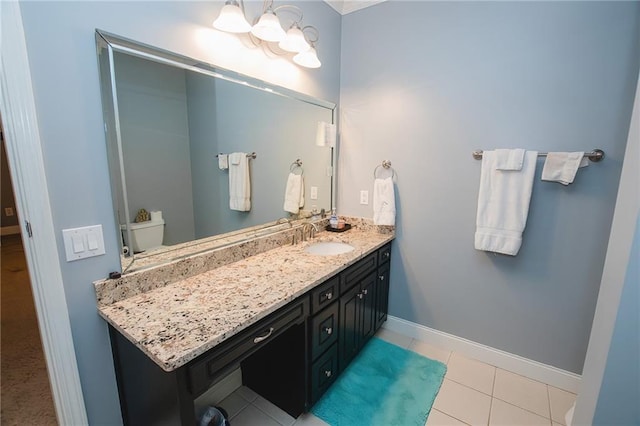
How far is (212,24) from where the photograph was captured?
1401 millimetres

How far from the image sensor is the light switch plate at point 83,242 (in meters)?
1.03

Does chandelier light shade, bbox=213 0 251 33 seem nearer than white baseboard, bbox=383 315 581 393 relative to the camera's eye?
Yes

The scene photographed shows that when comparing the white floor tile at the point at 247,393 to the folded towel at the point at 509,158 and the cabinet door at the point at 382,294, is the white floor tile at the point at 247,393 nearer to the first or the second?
the cabinet door at the point at 382,294

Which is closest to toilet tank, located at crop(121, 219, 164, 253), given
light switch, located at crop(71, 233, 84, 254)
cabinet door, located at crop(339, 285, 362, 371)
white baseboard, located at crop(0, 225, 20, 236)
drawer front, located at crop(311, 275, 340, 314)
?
light switch, located at crop(71, 233, 84, 254)

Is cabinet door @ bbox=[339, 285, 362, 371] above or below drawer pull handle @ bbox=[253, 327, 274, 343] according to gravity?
below

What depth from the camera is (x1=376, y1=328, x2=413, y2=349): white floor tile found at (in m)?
2.22

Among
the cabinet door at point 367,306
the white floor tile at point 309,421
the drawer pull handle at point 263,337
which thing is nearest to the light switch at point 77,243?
the drawer pull handle at point 263,337

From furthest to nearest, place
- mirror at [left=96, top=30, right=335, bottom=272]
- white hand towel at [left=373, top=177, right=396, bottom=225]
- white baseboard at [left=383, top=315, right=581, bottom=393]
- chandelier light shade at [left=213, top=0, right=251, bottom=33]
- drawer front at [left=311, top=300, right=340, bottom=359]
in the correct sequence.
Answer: white hand towel at [left=373, top=177, right=396, bottom=225] → white baseboard at [left=383, top=315, right=581, bottom=393] → drawer front at [left=311, top=300, right=340, bottom=359] → chandelier light shade at [left=213, top=0, right=251, bottom=33] → mirror at [left=96, top=30, right=335, bottom=272]

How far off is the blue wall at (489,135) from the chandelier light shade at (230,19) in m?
1.15

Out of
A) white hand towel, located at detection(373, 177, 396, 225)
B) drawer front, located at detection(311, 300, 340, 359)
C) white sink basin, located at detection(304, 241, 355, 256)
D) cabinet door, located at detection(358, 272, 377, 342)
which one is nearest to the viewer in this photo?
drawer front, located at detection(311, 300, 340, 359)

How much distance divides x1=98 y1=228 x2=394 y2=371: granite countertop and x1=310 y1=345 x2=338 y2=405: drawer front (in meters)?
0.49

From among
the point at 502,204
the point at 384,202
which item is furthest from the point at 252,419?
the point at 502,204

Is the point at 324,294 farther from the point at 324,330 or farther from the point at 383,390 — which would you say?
the point at 383,390

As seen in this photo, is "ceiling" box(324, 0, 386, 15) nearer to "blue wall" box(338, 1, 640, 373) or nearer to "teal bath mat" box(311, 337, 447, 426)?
"blue wall" box(338, 1, 640, 373)
